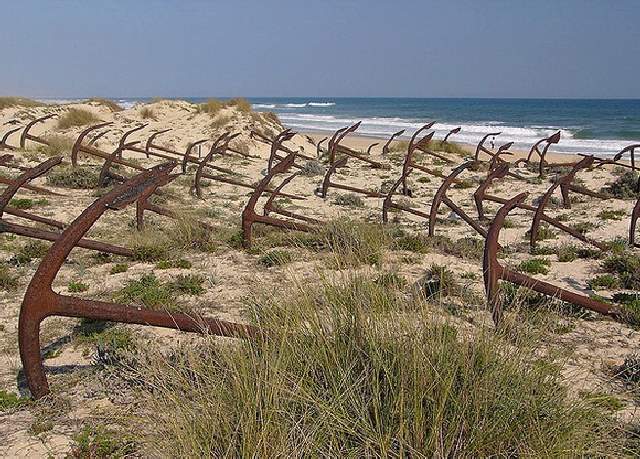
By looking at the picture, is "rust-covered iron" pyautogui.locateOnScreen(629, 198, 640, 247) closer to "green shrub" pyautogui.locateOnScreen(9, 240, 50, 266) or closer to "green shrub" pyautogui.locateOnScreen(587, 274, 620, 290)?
"green shrub" pyautogui.locateOnScreen(587, 274, 620, 290)

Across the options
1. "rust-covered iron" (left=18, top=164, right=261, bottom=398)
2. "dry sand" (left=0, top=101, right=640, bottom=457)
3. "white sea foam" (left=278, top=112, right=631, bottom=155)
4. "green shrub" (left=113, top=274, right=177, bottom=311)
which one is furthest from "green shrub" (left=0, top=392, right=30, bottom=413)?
"white sea foam" (left=278, top=112, right=631, bottom=155)

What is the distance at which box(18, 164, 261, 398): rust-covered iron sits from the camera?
2881mm

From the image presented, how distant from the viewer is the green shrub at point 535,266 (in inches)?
242

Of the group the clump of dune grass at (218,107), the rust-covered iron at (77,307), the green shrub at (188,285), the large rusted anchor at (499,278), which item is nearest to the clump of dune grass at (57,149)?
the clump of dune grass at (218,107)

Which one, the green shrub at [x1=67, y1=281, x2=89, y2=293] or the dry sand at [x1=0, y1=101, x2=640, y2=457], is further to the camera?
the green shrub at [x1=67, y1=281, x2=89, y2=293]

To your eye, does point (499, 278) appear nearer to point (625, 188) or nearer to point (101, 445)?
point (101, 445)

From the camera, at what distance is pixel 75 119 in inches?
910

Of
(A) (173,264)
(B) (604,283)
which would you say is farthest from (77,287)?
(B) (604,283)

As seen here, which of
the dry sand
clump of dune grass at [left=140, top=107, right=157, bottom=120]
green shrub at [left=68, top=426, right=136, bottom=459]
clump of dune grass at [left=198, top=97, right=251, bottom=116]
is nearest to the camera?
green shrub at [left=68, top=426, right=136, bottom=459]

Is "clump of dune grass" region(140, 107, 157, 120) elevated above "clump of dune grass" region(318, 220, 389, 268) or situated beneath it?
situated beneath

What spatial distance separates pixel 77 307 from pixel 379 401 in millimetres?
1694

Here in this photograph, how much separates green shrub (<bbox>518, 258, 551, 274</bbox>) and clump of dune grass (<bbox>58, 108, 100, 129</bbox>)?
20757 millimetres

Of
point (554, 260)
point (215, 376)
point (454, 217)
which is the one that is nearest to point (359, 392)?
point (215, 376)

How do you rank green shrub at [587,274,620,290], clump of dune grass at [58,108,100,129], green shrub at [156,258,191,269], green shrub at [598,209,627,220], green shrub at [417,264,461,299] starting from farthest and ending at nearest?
clump of dune grass at [58,108,100,129] → green shrub at [598,209,627,220] → green shrub at [156,258,191,269] → green shrub at [587,274,620,290] → green shrub at [417,264,461,299]
